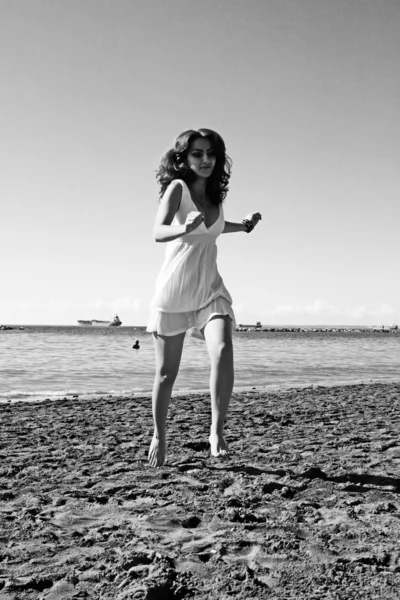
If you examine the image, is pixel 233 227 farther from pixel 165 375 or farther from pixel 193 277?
pixel 165 375

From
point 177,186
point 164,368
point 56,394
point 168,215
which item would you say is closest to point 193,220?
point 168,215

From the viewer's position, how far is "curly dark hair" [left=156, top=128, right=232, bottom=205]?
3.63m

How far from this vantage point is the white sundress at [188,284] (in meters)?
3.54

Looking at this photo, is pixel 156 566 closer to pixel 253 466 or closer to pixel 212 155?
pixel 253 466

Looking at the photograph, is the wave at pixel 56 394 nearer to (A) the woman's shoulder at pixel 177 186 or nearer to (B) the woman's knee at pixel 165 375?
(B) the woman's knee at pixel 165 375

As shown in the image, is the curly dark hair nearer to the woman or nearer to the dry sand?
the woman

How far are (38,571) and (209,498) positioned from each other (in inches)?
45.8

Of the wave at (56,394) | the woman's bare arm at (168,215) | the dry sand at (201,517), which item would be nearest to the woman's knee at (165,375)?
the dry sand at (201,517)

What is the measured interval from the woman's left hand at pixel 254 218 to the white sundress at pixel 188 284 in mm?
453

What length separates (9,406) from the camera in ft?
27.4

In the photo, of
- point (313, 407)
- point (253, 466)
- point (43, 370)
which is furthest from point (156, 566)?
point (43, 370)

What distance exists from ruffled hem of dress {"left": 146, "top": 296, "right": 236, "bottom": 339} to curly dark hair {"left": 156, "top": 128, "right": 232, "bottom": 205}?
755mm

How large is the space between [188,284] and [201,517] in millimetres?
1444

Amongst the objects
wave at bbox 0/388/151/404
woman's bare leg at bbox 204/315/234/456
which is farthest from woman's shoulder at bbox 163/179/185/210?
wave at bbox 0/388/151/404
